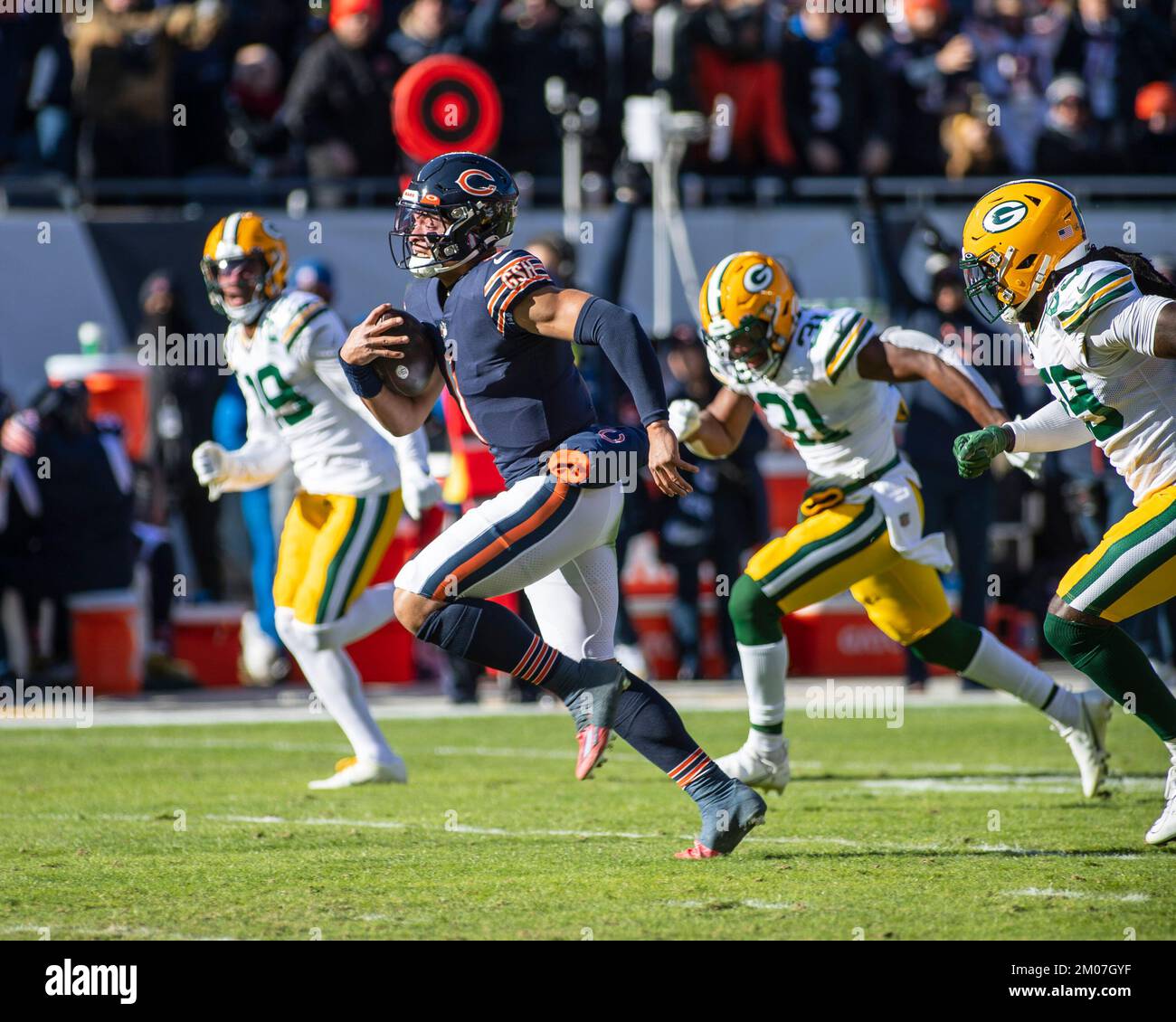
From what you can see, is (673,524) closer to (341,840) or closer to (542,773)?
Result: (542,773)

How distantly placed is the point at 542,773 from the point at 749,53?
22.8ft

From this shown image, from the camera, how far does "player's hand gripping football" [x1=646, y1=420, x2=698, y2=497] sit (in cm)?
471

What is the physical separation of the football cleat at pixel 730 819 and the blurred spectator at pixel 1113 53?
10020mm

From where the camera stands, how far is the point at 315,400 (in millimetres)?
7199

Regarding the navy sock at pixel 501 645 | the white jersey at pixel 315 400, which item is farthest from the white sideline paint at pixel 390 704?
the navy sock at pixel 501 645

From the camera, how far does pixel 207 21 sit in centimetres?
1241

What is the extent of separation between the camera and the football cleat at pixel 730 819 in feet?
16.7

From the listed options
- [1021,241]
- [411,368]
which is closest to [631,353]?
[411,368]

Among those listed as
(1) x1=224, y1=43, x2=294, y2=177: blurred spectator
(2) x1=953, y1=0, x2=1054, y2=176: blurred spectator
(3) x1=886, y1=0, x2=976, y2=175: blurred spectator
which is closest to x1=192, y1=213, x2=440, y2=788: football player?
(1) x1=224, y1=43, x2=294, y2=177: blurred spectator

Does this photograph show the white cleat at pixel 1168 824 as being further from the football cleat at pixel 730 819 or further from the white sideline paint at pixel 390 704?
the white sideline paint at pixel 390 704

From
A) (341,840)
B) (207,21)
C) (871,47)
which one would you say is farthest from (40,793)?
(871,47)

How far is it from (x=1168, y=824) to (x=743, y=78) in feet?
27.6

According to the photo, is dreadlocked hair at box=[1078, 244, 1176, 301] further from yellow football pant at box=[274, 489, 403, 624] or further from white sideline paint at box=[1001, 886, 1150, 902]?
yellow football pant at box=[274, 489, 403, 624]

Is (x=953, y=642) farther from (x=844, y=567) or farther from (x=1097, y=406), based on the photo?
(x=1097, y=406)
